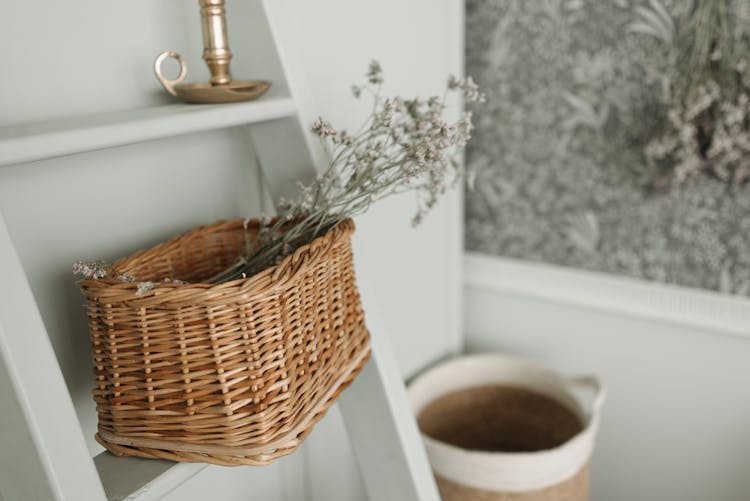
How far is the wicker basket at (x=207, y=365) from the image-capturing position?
0.63 m

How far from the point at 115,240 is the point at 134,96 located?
0.57 ft

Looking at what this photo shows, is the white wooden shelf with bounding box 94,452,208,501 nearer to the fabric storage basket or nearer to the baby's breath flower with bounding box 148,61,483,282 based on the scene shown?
the baby's breath flower with bounding box 148,61,483,282

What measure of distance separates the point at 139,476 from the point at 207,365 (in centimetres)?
13

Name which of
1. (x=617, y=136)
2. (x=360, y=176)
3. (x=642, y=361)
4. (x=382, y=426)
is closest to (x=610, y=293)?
(x=642, y=361)

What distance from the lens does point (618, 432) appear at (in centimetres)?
153

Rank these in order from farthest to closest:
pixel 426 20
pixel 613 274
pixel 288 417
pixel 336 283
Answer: pixel 613 274, pixel 426 20, pixel 336 283, pixel 288 417

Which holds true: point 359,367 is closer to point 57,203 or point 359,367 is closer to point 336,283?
point 336,283

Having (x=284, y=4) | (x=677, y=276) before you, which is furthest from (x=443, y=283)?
(x=284, y=4)

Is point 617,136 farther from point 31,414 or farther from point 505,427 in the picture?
point 31,414

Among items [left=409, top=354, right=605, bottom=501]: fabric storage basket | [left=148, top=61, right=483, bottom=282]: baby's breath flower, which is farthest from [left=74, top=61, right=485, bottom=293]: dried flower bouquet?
[left=409, top=354, right=605, bottom=501]: fabric storage basket

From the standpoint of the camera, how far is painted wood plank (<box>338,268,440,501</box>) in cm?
95

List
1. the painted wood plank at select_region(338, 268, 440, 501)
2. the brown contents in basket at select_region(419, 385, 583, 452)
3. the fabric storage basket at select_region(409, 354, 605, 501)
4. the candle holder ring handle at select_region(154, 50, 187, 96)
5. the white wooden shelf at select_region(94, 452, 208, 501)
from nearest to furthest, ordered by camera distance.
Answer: the white wooden shelf at select_region(94, 452, 208, 501), the candle holder ring handle at select_region(154, 50, 187, 96), the painted wood plank at select_region(338, 268, 440, 501), the fabric storage basket at select_region(409, 354, 605, 501), the brown contents in basket at select_region(419, 385, 583, 452)

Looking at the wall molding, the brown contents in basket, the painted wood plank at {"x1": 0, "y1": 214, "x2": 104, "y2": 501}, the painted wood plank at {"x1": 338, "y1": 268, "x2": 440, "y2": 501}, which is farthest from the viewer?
the brown contents in basket

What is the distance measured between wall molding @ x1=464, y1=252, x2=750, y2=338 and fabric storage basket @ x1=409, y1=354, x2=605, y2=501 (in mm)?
174
